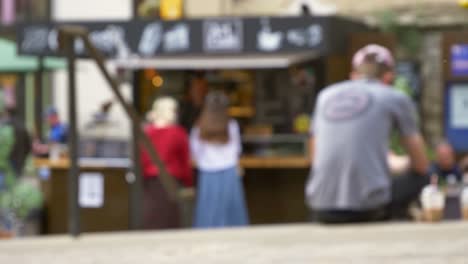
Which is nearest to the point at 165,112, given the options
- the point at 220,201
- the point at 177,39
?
the point at 220,201

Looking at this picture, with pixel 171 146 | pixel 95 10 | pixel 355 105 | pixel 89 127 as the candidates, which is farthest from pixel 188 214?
pixel 95 10

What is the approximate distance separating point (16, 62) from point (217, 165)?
6.86m

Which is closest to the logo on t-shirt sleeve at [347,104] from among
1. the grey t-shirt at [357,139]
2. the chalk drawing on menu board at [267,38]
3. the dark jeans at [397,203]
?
the grey t-shirt at [357,139]

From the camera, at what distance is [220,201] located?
10836 millimetres

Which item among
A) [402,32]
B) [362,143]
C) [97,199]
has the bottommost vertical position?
[97,199]

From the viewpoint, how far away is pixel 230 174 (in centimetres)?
1073

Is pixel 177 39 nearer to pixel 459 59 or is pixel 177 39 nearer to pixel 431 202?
pixel 459 59

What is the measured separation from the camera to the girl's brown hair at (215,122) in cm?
1041

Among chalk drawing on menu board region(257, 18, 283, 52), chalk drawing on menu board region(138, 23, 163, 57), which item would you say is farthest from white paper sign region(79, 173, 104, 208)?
chalk drawing on menu board region(257, 18, 283, 52)

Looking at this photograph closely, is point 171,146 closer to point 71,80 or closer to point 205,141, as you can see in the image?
point 205,141

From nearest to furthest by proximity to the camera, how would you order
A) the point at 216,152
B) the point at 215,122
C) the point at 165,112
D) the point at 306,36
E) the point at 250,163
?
the point at 165,112 < the point at 215,122 < the point at 216,152 < the point at 306,36 < the point at 250,163

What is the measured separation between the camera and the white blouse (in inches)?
415

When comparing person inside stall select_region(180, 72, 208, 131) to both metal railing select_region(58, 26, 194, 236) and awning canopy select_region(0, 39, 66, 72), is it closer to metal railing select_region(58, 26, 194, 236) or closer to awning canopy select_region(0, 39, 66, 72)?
awning canopy select_region(0, 39, 66, 72)

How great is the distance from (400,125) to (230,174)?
4765 mm
